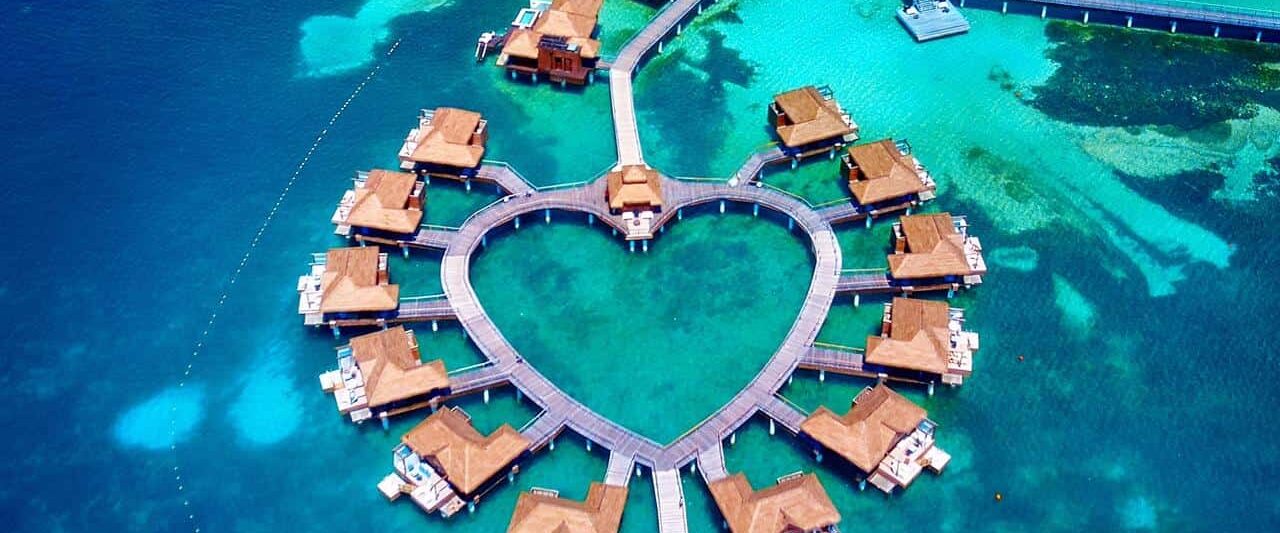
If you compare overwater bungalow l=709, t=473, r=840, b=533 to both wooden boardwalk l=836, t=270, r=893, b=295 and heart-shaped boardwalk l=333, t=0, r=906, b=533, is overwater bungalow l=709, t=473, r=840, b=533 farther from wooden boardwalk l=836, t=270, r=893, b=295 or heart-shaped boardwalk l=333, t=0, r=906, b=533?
wooden boardwalk l=836, t=270, r=893, b=295

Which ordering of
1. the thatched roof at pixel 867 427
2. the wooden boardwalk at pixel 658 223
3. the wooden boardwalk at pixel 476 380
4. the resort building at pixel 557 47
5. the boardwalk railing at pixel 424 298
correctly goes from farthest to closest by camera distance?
the resort building at pixel 557 47 → the boardwalk railing at pixel 424 298 → the wooden boardwalk at pixel 476 380 → the wooden boardwalk at pixel 658 223 → the thatched roof at pixel 867 427

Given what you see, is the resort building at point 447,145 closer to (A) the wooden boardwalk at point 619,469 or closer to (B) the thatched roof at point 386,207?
(B) the thatched roof at point 386,207

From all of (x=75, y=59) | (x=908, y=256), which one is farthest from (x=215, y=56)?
(x=908, y=256)

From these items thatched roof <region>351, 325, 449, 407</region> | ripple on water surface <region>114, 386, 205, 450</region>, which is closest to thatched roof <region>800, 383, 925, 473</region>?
thatched roof <region>351, 325, 449, 407</region>

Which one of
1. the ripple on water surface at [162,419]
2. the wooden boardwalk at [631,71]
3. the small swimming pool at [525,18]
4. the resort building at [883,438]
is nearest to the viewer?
the resort building at [883,438]

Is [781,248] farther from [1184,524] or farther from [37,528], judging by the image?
[37,528]

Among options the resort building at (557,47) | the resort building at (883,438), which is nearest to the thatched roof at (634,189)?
the resort building at (557,47)
